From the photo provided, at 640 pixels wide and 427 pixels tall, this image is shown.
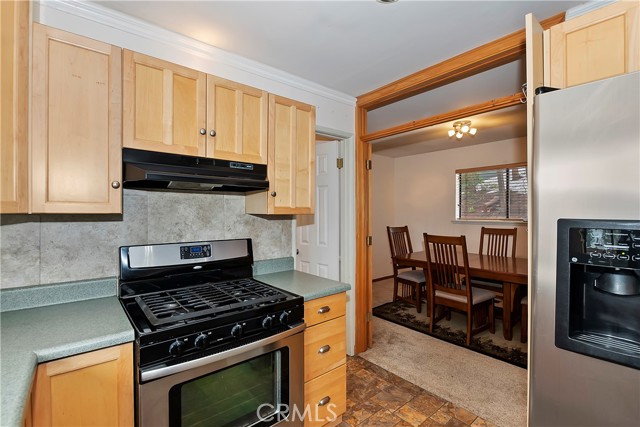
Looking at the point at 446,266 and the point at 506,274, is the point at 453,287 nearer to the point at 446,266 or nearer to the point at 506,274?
the point at 446,266

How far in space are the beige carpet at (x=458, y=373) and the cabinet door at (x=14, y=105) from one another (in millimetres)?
2679

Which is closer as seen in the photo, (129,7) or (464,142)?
(129,7)

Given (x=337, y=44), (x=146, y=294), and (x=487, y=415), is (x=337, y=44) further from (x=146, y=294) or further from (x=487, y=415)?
(x=487, y=415)

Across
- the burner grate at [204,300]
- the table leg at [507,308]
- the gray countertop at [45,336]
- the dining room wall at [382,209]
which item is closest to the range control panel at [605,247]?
the burner grate at [204,300]

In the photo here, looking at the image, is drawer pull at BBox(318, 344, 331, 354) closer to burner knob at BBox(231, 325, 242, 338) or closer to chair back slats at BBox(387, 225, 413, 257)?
burner knob at BBox(231, 325, 242, 338)

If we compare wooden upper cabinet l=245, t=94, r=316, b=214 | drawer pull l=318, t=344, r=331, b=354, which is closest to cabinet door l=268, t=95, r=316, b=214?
wooden upper cabinet l=245, t=94, r=316, b=214

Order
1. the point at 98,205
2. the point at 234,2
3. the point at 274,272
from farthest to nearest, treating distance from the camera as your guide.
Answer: the point at 274,272 → the point at 234,2 → the point at 98,205

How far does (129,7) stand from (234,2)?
0.58m

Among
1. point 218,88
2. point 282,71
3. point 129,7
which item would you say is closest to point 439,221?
point 282,71

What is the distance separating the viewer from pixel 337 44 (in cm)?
191

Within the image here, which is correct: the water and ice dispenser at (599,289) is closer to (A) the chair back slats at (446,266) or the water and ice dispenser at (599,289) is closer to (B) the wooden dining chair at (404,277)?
(A) the chair back slats at (446,266)

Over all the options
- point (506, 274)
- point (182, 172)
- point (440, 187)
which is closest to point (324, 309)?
point (182, 172)

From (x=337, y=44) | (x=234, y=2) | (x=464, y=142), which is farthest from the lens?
(x=464, y=142)

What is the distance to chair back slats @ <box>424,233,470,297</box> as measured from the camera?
2.92 meters
